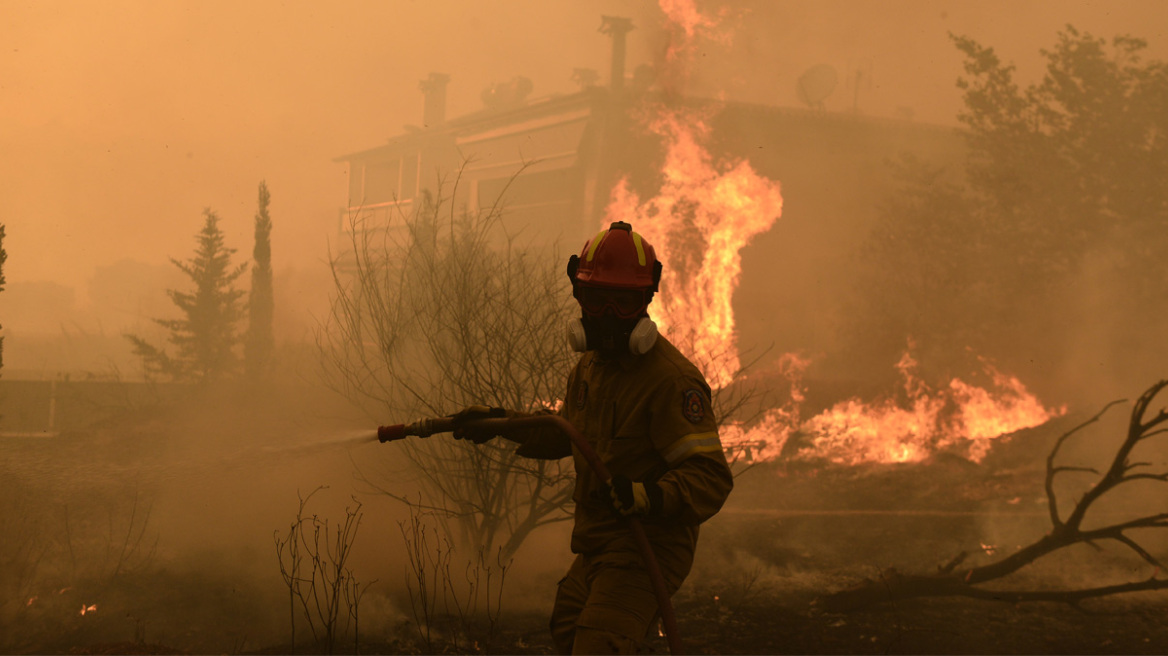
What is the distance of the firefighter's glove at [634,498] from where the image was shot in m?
2.85

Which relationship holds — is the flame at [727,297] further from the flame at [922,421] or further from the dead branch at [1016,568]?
the dead branch at [1016,568]

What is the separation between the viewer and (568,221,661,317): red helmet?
3.29 m

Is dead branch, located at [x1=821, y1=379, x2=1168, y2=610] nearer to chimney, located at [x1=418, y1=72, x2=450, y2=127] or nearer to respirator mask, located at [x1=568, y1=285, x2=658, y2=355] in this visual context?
respirator mask, located at [x1=568, y1=285, x2=658, y2=355]

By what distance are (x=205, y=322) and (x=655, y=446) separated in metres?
17.1

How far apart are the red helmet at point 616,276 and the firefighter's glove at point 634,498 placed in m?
0.75

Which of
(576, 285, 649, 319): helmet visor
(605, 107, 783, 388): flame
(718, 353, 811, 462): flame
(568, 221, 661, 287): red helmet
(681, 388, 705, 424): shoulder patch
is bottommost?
(718, 353, 811, 462): flame

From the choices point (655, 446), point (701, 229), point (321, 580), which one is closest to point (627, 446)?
point (655, 446)

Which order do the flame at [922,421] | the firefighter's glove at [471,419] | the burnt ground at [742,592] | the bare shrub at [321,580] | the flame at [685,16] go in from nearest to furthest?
the firefighter's glove at [471,419]
the bare shrub at [321,580]
the burnt ground at [742,592]
the flame at [685,16]
the flame at [922,421]

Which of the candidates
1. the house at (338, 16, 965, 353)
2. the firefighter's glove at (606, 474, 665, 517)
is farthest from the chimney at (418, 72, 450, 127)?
the firefighter's glove at (606, 474, 665, 517)

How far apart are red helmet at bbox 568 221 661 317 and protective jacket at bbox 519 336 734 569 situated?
231 mm

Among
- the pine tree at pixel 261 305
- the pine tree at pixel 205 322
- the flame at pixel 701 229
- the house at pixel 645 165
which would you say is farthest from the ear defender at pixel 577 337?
the pine tree at pixel 205 322

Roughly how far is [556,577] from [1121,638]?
557 cm

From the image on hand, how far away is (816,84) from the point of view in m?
19.7

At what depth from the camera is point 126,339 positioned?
16812 millimetres
